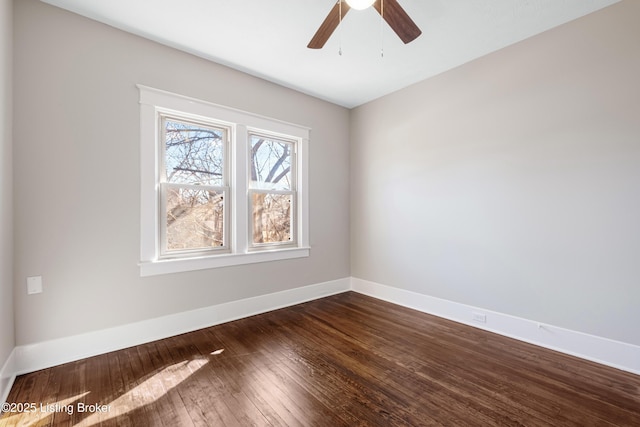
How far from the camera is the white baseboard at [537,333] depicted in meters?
2.14

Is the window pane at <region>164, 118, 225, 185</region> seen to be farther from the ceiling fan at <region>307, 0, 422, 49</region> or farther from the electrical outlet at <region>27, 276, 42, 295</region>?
the ceiling fan at <region>307, 0, 422, 49</region>

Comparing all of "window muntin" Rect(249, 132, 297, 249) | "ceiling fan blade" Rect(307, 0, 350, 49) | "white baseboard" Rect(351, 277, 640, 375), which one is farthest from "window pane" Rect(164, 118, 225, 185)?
"white baseboard" Rect(351, 277, 640, 375)

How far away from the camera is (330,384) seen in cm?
195

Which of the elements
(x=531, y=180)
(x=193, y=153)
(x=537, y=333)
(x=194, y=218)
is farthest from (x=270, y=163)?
(x=537, y=333)

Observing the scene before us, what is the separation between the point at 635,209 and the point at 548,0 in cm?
175

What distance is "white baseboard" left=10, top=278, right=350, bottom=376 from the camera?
211 centimetres

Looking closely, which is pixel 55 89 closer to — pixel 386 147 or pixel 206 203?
pixel 206 203

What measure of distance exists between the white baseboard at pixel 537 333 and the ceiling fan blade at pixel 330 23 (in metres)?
2.96

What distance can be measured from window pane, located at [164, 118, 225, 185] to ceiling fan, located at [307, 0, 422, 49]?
1.62 meters

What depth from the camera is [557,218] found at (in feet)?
8.04

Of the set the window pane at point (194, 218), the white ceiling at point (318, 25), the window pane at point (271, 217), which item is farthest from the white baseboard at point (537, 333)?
the white ceiling at point (318, 25)

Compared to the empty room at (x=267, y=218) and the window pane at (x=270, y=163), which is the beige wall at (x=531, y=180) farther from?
the window pane at (x=270, y=163)

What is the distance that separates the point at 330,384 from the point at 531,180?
2.54 metres

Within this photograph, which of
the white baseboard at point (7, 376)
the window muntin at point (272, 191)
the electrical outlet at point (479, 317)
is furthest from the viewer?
the window muntin at point (272, 191)
